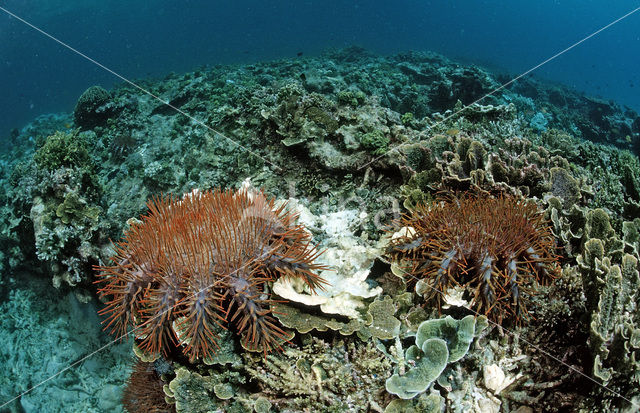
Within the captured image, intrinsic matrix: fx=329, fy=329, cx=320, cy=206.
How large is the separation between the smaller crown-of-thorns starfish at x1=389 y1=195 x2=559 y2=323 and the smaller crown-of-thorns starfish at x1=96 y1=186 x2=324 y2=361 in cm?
107

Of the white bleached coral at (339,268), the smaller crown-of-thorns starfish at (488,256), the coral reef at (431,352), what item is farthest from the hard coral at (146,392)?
the smaller crown-of-thorns starfish at (488,256)

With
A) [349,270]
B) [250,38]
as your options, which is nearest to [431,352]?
[349,270]

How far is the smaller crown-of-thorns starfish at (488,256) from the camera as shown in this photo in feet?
8.90

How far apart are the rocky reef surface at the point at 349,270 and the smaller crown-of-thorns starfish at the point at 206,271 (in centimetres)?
17

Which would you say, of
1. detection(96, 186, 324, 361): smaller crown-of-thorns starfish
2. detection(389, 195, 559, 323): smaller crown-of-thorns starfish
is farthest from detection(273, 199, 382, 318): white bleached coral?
detection(389, 195, 559, 323): smaller crown-of-thorns starfish

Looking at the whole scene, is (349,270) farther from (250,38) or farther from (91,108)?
(250,38)

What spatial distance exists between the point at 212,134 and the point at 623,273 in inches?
244

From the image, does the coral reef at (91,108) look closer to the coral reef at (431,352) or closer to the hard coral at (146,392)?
the hard coral at (146,392)

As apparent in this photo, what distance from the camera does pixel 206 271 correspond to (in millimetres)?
2545

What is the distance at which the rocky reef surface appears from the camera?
258 cm

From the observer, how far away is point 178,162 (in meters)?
7.02

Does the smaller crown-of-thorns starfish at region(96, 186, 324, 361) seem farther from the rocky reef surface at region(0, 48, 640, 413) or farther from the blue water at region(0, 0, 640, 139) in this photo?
the blue water at region(0, 0, 640, 139)

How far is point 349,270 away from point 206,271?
4.80 ft

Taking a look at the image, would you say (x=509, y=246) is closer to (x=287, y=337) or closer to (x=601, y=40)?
(x=287, y=337)
